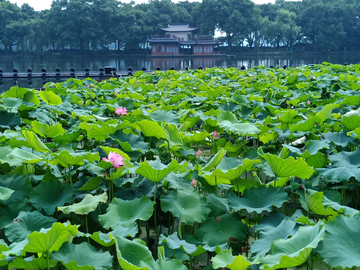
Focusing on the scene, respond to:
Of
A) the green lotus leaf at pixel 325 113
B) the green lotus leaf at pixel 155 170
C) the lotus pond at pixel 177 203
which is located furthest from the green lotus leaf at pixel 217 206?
the green lotus leaf at pixel 325 113

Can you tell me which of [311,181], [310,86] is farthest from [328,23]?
[311,181]

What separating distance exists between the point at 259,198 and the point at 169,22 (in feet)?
129

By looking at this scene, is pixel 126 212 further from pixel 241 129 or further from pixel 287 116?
pixel 287 116

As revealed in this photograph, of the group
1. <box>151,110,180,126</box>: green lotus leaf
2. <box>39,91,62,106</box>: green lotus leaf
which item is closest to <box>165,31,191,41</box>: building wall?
<box>39,91,62,106</box>: green lotus leaf

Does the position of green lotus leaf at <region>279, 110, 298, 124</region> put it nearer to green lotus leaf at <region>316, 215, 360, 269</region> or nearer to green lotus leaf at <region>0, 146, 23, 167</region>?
green lotus leaf at <region>316, 215, 360, 269</region>

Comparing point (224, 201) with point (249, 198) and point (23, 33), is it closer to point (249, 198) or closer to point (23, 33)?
point (249, 198)

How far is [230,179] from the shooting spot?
1337mm

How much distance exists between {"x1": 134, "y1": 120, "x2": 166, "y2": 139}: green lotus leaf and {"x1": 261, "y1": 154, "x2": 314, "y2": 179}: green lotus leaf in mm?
588

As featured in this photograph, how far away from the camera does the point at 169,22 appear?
38.5 m

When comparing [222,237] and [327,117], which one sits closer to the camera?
[222,237]

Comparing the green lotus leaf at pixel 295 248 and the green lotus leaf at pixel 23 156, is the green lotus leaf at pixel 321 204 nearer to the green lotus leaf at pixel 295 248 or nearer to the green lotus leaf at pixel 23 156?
the green lotus leaf at pixel 295 248

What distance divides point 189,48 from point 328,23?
1467 centimetres

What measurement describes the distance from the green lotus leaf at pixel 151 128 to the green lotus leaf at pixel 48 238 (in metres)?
0.76

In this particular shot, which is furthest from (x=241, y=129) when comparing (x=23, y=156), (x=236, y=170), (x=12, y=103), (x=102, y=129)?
(x=12, y=103)
